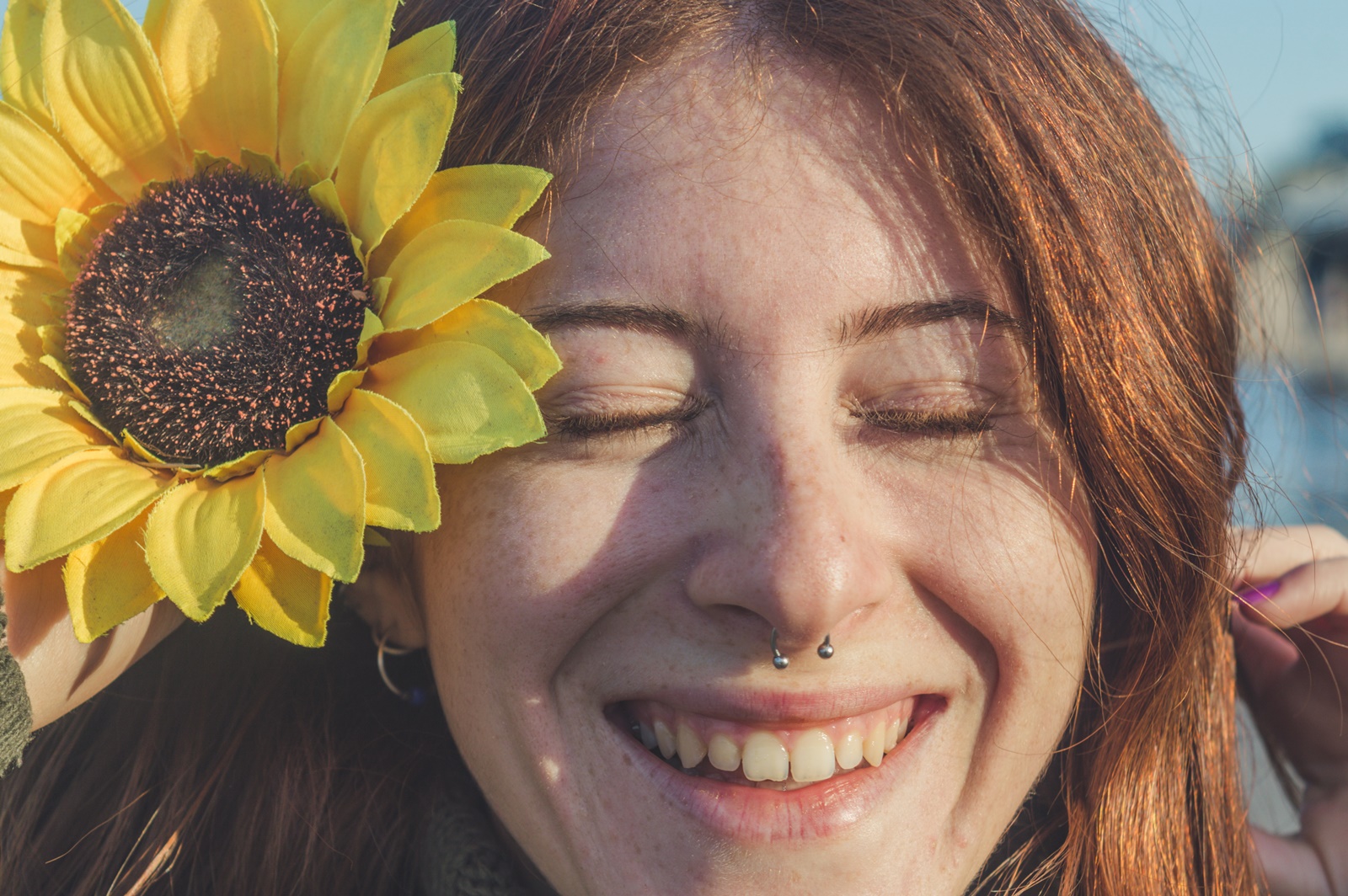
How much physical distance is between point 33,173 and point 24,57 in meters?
0.17

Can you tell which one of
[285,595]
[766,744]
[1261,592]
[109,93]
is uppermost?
[1261,592]

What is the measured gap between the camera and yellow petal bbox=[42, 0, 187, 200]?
4.88 feet

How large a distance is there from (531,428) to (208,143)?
0.69 m

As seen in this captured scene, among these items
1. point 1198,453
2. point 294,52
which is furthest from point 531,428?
point 1198,453

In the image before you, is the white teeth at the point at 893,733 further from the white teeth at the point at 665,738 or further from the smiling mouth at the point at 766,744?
the white teeth at the point at 665,738

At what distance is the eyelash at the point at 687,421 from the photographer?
145 cm

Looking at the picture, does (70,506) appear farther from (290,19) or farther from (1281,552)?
(1281,552)

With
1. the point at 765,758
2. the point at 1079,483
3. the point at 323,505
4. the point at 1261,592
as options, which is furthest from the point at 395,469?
the point at 1261,592

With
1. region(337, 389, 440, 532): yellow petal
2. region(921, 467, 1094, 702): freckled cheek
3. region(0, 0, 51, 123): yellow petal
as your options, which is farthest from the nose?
region(0, 0, 51, 123): yellow petal

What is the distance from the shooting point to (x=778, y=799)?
59.7 inches

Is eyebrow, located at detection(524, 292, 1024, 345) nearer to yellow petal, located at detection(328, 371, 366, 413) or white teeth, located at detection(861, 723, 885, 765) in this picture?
yellow petal, located at detection(328, 371, 366, 413)

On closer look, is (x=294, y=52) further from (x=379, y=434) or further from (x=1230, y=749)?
(x=1230, y=749)

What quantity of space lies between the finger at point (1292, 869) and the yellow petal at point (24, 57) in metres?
2.65

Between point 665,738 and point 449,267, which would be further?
point 665,738
